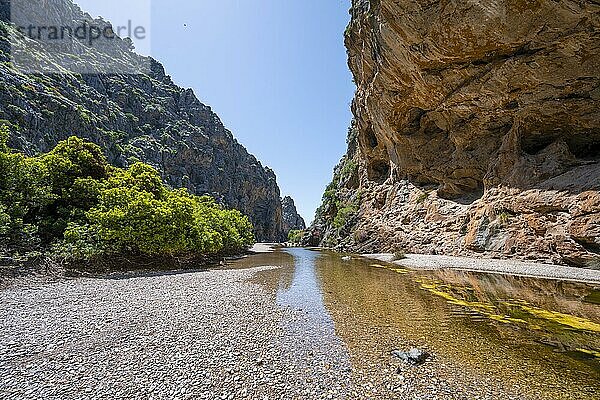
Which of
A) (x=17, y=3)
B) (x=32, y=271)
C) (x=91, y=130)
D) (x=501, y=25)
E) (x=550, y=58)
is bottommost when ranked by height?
(x=32, y=271)

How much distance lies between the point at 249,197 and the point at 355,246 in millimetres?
92164

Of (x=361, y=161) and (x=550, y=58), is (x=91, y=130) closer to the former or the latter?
(x=361, y=161)

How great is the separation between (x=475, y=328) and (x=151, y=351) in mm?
8826

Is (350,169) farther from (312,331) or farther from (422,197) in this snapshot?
(312,331)

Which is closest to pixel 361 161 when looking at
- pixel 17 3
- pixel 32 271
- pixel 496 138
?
pixel 496 138

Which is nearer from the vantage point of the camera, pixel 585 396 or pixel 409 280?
pixel 585 396

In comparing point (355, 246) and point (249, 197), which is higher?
point (249, 197)

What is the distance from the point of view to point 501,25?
2431 centimetres

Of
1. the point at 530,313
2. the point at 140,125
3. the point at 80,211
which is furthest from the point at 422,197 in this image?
the point at 140,125

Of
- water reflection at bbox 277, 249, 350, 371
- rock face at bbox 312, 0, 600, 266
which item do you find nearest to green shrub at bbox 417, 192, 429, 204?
rock face at bbox 312, 0, 600, 266

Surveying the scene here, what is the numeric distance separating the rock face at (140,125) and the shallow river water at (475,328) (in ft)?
168

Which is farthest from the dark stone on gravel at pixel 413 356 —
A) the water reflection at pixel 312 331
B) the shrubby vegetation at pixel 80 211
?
the shrubby vegetation at pixel 80 211

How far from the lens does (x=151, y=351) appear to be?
6.54 metres

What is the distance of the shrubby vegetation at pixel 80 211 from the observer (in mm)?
15852
